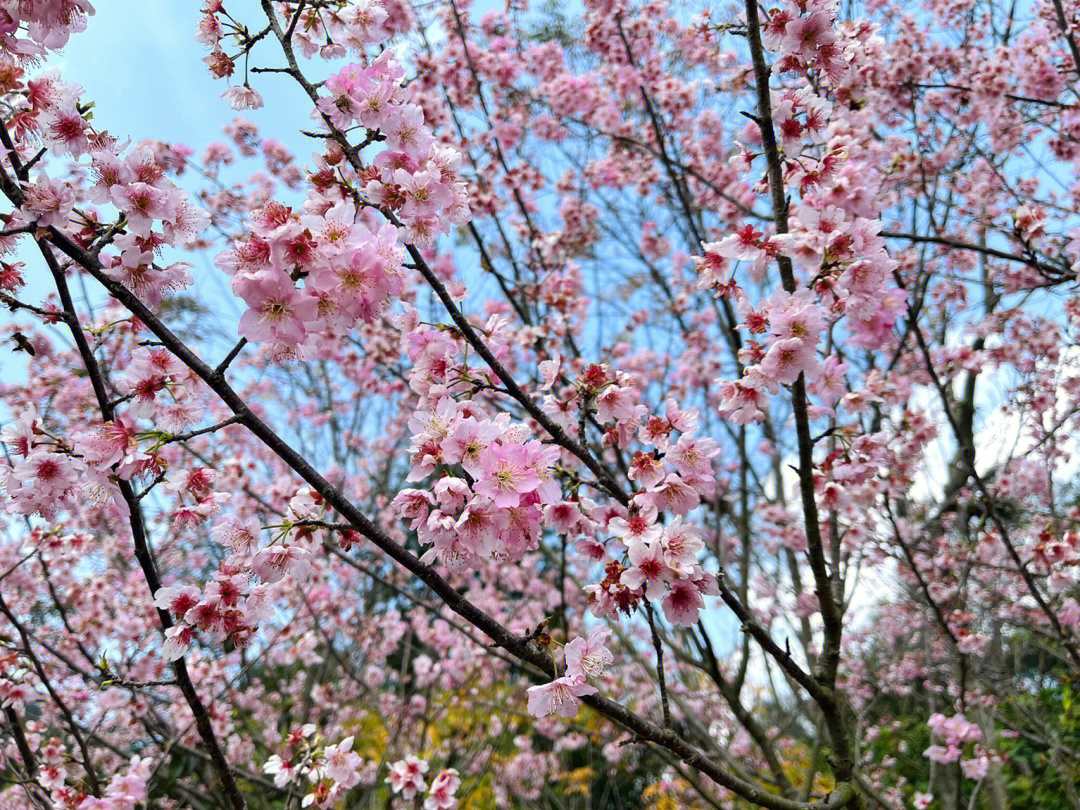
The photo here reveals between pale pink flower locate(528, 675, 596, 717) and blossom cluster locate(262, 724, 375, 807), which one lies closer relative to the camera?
pale pink flower locate(528, 675, 596, 717)

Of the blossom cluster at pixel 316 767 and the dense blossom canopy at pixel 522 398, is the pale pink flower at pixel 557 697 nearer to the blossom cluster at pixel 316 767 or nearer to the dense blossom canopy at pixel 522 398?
the dense blossom canopy at pixel 522 398

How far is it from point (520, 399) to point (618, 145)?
4.54 meters

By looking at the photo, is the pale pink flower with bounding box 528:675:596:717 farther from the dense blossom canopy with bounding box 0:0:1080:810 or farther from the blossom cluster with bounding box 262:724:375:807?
the blossom cluster with bounding box 262:724:375:807

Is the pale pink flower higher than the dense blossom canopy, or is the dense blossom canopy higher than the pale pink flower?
the dense blossom canopy

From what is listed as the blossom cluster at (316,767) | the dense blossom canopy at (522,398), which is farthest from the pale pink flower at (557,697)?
the blossom cluster at (316,767)

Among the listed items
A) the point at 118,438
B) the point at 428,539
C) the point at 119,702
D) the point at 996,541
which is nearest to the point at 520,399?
the point at 428,539

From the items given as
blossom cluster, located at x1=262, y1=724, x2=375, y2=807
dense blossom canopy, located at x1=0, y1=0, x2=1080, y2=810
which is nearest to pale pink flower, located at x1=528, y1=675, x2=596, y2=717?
dense blossom canopy, located at x1=0, y1=0, x2=1080, y2=810

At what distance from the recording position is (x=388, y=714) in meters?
6.44

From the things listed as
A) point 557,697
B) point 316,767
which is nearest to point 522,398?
point 557,697

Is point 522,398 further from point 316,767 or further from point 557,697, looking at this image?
point 316,767

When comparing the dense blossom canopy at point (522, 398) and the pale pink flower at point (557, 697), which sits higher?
the dense blossom canopy at point (522, 398)

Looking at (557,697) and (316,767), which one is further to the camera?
(316,767)

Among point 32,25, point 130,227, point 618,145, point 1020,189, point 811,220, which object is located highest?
point 618,145

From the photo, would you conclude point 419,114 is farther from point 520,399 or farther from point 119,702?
point 119,702
